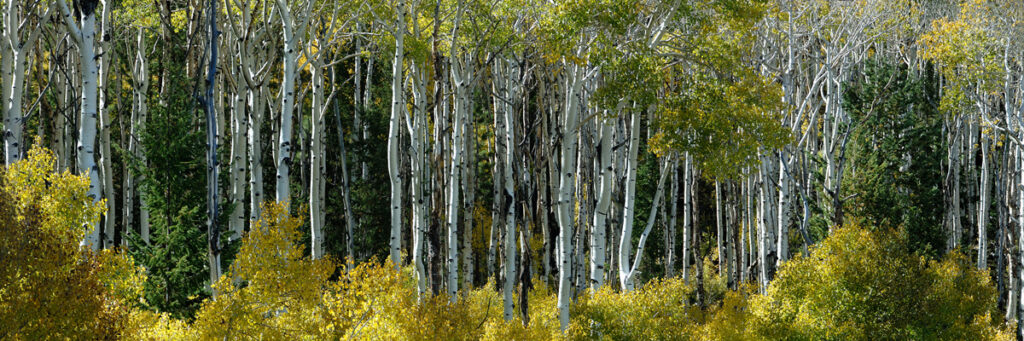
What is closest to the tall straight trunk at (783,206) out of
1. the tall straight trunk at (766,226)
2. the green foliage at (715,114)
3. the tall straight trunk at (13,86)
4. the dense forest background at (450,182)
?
the dense forest background at (450,182)

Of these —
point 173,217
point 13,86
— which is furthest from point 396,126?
point 13,86

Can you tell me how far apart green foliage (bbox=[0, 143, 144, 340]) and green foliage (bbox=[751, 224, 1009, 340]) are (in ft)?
44.6

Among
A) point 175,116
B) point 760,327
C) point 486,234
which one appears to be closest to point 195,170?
point 175,116

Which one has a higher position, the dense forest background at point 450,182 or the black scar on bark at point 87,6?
the black scar on bark at point 87,6

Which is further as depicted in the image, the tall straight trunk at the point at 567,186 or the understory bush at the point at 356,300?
the tall straight trunk at the point at 567,186

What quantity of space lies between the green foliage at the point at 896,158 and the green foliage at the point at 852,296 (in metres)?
3.71

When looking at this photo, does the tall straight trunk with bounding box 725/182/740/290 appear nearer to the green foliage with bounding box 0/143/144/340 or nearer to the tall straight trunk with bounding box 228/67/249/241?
the tall straight trunk with bounding box 228/67/249/241

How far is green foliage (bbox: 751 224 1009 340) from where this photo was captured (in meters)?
19.1

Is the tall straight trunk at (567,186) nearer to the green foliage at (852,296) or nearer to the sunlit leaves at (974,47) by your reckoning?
the green foliage at (852,296)

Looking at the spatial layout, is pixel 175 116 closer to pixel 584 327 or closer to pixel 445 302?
pixel 445 302

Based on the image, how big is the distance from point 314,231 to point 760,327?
32.9 feet

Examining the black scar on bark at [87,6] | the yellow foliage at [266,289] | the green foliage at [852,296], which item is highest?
the black scar on bark at [87,6]

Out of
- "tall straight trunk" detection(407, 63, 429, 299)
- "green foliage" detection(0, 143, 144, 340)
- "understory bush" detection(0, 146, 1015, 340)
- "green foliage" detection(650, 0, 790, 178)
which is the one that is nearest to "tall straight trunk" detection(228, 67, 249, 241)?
"understory bush" detection(0, 146, 1015, 340)

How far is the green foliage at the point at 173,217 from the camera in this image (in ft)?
47.8
